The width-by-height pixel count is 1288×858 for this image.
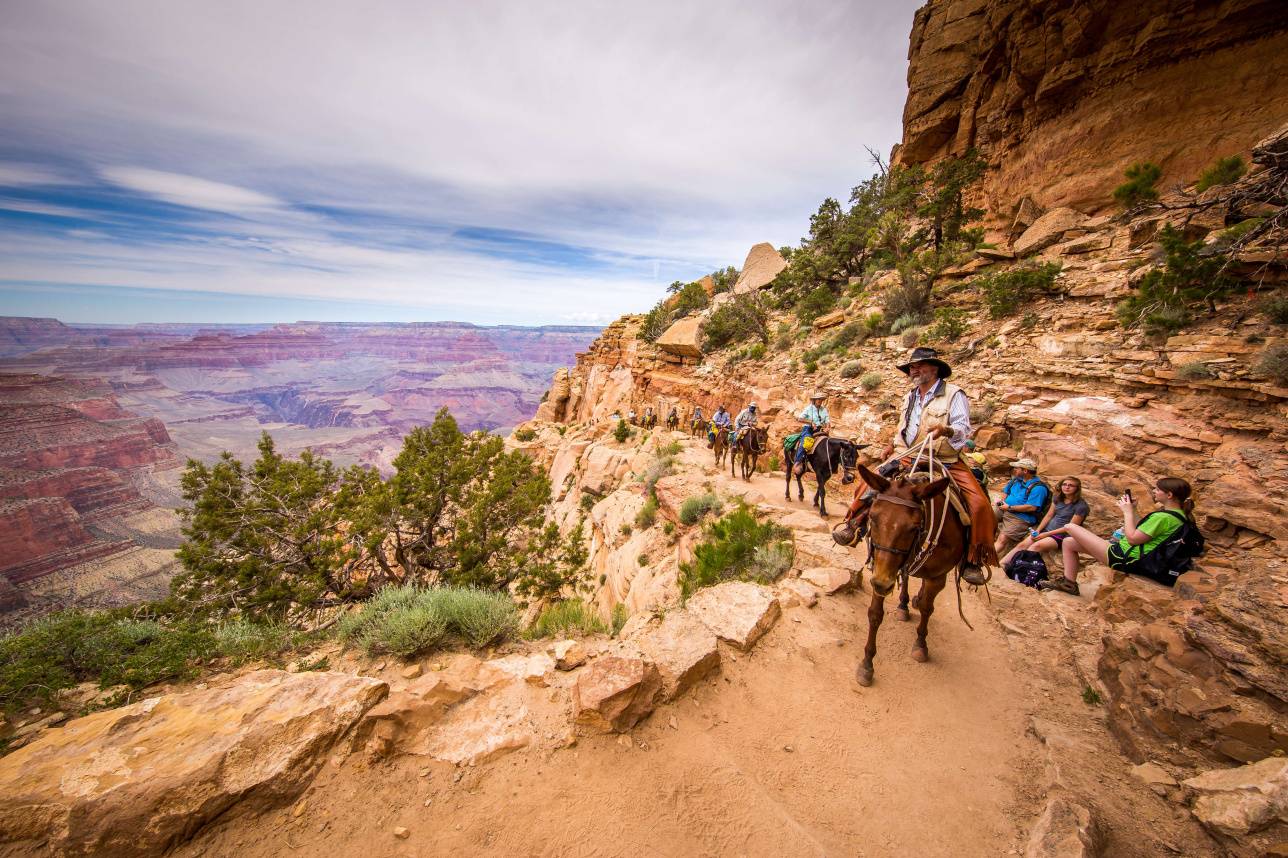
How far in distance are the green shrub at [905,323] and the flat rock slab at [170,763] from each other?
15.4 meters

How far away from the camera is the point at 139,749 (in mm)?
2543

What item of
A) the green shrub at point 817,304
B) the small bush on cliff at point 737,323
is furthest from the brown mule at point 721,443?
the small bush on cliff at point 737,323

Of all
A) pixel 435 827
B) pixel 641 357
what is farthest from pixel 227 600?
pixel 641 357

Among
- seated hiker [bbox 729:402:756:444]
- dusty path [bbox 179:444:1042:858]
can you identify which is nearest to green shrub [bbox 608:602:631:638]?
dusty path [bbox 179:444:1042:858]

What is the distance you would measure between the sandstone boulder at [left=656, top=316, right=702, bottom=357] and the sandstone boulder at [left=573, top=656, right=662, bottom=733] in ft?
70.7

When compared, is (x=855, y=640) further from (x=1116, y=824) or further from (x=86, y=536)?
(x=86, y=536)

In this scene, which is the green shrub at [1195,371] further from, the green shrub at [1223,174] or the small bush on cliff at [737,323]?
the small bush on cliff at [737,323]

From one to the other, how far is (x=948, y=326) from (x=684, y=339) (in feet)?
47.1

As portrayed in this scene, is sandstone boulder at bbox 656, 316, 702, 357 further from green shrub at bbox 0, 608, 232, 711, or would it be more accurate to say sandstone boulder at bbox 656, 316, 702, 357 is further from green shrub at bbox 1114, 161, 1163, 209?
green shrub at bbox 0, 608, 232, 711

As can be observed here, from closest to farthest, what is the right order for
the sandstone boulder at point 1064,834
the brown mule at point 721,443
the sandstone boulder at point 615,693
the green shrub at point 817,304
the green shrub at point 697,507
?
the sandstone boulder at point 1064,834, the sandstone boulder at point 615,693, the green shrub at point 697,507, the brown mule at point 721,443, the green shrub at point 817,304

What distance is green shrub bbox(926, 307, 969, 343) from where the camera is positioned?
11.6 m

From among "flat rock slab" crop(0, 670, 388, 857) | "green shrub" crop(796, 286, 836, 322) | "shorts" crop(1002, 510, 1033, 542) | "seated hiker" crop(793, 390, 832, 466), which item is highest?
"green shrub" crop(796, 286, 836, 322)

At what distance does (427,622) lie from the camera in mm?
4207

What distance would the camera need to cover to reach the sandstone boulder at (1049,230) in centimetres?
1263
